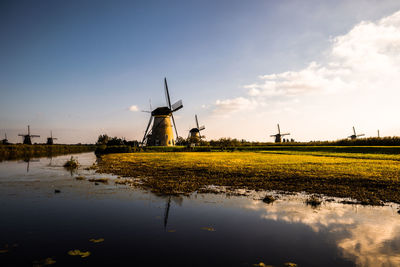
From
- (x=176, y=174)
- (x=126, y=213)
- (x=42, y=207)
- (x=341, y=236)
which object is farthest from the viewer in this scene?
(x=176, y=174)

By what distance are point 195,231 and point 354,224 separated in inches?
191

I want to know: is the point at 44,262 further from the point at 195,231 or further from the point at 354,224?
the point at 354,224

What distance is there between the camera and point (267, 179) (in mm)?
13750

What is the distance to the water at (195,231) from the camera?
5.04 meters

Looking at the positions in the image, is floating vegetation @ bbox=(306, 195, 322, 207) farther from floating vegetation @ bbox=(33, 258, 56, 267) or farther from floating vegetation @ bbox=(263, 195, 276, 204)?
floating vegetation @ bbox=(33, 258, 56, 267)

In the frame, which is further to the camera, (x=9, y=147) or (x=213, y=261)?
(x=9, y=147)

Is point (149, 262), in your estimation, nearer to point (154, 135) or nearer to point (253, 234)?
point (253, 234)

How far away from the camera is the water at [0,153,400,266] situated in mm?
5039

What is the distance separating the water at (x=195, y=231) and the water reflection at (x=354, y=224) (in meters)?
0.02

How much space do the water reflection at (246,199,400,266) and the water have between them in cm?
2

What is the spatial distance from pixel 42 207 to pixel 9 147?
59.4 metres

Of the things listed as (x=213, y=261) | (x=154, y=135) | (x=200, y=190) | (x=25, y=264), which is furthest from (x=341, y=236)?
(x=154, y=135)

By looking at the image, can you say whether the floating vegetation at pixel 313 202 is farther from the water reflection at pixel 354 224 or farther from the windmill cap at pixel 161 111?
the windmill cap at pixel 161 111

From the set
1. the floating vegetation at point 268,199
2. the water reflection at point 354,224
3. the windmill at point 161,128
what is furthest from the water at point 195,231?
the windmill at point 161,128
